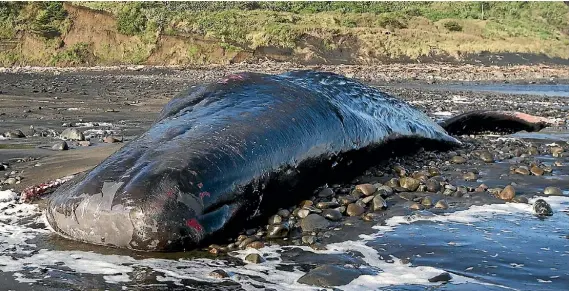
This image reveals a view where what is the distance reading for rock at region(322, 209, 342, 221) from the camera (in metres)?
5.00

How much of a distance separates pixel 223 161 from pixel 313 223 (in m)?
0.93

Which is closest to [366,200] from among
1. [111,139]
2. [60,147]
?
[60,147]

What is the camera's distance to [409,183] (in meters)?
6.06

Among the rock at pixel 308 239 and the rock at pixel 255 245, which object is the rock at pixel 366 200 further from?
the rock at pixel 255 245

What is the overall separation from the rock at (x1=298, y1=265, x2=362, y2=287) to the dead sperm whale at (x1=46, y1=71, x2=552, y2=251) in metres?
0.87

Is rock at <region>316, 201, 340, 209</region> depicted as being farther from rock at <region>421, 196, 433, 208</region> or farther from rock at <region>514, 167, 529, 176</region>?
rock at <region>514, 167, 529, 176</region>

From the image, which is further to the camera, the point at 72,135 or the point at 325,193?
the point at 72,135

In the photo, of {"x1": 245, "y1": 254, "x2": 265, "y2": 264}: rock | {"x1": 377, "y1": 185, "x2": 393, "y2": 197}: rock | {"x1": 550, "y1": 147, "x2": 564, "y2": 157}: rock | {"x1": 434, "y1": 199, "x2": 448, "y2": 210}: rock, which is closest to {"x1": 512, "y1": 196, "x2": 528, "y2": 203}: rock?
{"x1": 434, "y1": 199, "x2": 448, "y2": 210}: rock

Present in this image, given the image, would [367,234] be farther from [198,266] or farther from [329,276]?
[198,266]

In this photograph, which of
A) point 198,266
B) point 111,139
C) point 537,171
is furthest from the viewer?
point 111,139

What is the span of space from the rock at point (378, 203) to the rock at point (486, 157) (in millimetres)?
2800

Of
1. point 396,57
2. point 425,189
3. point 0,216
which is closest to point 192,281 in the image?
point 0,216

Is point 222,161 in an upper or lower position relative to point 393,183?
upper

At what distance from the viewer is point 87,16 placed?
42438 mm
